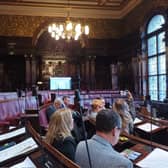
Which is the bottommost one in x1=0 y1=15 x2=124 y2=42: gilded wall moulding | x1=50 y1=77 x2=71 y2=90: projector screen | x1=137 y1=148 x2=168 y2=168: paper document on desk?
x1=137 y1=148 x2=168 y2=168: paper document on desk

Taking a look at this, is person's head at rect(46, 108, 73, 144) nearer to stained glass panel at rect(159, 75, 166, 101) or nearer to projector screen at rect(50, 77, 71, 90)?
stained glass panel at rect(159, 75, 166, 101)

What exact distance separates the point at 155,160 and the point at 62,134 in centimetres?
103

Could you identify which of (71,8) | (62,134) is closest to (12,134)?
(62,134)

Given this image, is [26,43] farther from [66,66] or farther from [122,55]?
[122,55]

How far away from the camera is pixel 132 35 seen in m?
12.8

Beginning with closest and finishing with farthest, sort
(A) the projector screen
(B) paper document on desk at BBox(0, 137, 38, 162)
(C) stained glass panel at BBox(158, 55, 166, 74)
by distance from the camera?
(B) paper document on desk at BBox(0, 137, 38, 162) < (C) stained glass panel at BBox(158, 55, 166, 74) < (A) the projector screen

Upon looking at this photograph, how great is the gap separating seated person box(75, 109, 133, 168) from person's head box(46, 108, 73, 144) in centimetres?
79

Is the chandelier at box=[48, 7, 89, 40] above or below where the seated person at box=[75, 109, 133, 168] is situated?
above

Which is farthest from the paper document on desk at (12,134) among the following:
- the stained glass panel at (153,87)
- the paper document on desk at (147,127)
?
the stained glass panel at (153,87)

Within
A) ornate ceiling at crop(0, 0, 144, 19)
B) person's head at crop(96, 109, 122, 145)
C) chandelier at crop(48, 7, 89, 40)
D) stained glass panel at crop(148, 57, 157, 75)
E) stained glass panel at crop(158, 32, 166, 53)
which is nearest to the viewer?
person's head at crop(96, 109, 122, 145)

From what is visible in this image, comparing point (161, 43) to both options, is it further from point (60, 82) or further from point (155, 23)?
point (60, 82)

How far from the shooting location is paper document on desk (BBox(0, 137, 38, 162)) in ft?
5.15

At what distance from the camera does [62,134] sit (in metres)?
2.84

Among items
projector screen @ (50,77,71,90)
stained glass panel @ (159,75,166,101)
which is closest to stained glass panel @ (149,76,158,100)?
stained glass panel @ (159,75,166,101)
